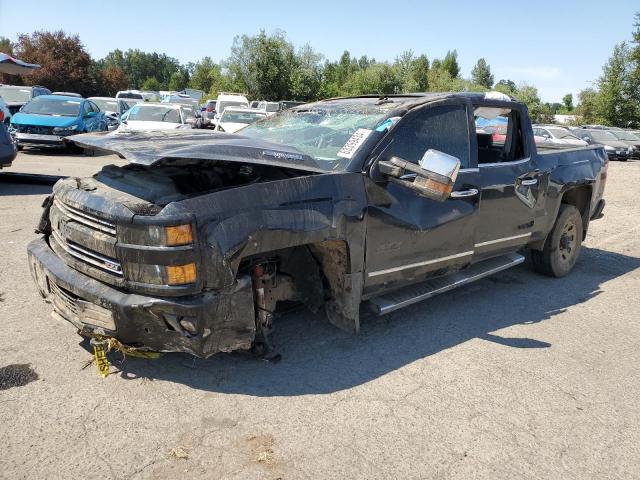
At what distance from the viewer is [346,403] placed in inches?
124

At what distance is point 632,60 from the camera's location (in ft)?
129

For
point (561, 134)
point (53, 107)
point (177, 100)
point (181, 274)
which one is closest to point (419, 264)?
point (181, 274)

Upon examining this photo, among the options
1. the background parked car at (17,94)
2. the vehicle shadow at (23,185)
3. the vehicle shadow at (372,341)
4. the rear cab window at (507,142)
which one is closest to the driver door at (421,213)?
the vehicle shadow at (372,341)

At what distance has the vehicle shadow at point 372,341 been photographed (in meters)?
3.32

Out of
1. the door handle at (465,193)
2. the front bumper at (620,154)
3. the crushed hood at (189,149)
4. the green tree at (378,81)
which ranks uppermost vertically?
the green tree at (378,81)

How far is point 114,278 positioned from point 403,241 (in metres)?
1.99

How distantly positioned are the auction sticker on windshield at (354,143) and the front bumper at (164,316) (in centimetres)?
121

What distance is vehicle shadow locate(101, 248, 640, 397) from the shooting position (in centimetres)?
332

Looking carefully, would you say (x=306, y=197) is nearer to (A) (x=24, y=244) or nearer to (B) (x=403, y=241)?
(B) (x=403, y=241)

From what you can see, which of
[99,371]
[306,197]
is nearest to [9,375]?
[99,371]

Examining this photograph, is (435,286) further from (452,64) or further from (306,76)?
(452,64)

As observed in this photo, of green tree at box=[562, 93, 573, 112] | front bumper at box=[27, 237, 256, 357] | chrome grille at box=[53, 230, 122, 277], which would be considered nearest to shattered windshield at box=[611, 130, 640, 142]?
front bumper at box=[27, 237, 256, 357]

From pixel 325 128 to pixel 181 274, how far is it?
6.25 feet

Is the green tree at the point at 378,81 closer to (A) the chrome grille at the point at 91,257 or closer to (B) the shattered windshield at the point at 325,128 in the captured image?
(B) the shattered windshield at the point at 325,128
